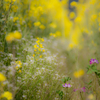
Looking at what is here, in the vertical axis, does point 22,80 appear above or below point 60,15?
below

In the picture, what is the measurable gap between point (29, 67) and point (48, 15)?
8.13 feet

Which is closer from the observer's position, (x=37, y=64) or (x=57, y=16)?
(x=37, y=64)

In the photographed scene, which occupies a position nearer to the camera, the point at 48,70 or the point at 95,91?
the point at 95,91

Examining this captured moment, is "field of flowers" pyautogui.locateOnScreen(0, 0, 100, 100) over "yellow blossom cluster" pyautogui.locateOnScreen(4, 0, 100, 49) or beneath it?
beneath

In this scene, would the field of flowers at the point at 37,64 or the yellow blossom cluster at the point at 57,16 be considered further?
the yellow blossom cluster at the point at 57,16

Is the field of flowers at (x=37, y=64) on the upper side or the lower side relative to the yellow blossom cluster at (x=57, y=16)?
lower

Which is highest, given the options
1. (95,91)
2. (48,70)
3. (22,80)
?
(48,70)

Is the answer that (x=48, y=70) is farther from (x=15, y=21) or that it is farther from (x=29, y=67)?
(x=15, y=21)

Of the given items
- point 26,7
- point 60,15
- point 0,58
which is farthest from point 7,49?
point 60,15

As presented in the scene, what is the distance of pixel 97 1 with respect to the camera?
12.5 ft

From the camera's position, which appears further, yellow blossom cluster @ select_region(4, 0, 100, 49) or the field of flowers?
Result: yellow blossom cluster @ select_region(4, 0, 100, 49)

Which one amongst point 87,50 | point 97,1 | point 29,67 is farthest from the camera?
point 97,1

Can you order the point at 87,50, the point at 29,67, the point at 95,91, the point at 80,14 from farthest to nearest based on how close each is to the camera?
the point at 80,14
the point at 87,50
the point at 29,67
the point at 95,91

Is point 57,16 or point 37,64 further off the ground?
point 57,16
